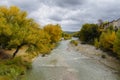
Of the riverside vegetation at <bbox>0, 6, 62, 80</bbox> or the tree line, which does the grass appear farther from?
the tree line

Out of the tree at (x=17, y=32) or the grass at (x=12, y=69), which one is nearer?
the grass at (x=12, y=69)

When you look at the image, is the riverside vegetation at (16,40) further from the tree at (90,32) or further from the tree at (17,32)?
the tree at (90,32)

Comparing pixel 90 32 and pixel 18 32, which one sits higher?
pixel 18 32

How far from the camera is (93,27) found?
90750mm

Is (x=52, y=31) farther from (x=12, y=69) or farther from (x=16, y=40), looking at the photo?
(x=12, y=69)

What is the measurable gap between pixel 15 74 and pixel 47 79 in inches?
161

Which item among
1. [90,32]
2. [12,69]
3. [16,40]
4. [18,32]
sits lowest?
[12,69]

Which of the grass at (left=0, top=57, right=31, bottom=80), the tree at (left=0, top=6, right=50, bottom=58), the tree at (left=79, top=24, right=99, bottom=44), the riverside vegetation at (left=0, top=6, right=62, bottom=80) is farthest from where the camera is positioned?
the tree at (left=79, top=24, right=99, bottom=44)

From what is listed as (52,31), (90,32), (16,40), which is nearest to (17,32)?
(16,40)

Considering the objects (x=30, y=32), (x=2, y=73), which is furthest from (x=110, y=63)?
(x=2, y=73)

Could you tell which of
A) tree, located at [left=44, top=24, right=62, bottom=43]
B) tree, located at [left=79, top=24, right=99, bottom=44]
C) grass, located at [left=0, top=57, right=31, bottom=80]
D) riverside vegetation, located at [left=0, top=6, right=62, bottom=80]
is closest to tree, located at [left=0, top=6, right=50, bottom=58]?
riverside vegetation, located at [left=0, top=6, right=62, bottom=80]

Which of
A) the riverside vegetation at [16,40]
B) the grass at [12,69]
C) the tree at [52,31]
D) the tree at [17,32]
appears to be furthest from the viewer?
the tree at [52,31]

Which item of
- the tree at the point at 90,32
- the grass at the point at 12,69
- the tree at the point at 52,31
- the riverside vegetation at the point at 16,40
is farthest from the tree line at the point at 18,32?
the tree at the point at 90,32

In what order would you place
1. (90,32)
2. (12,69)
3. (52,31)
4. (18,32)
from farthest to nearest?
1. (90,32)
2. (52,31)
3. (18,32)
4. (12,69)
